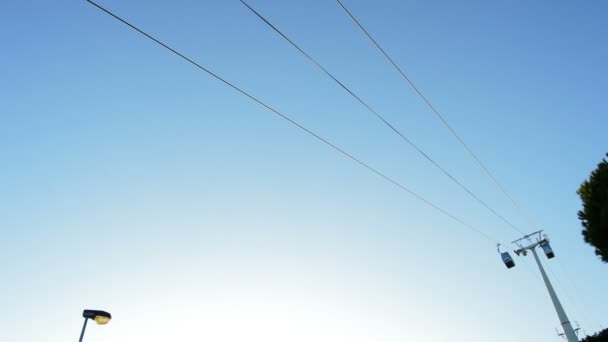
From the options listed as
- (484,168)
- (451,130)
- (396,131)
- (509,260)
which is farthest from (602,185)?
(509,260)

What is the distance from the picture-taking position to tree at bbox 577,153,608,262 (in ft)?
32.2

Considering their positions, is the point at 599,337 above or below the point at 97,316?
below

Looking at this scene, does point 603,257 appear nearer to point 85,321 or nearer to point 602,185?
point 602,185

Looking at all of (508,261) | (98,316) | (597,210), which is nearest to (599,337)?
(597,210)

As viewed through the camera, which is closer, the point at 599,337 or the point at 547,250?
the point at 599,337

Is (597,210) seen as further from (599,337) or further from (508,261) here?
(508,261)

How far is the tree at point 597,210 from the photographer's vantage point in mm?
9820

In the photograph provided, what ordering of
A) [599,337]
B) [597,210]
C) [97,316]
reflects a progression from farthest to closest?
[599,337], [597,210], [97,316]

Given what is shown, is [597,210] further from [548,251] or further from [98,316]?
A: [98,316]

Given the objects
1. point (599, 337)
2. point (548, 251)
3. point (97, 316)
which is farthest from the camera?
point (548, 251)

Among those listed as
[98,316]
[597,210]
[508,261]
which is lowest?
[98,316]

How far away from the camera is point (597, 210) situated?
10141 mm

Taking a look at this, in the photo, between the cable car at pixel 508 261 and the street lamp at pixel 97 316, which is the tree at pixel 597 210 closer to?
the cable car at pixel 508 261

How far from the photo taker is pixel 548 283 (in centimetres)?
1594
